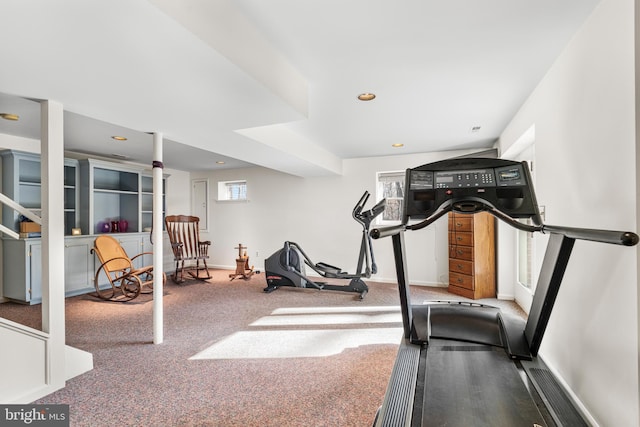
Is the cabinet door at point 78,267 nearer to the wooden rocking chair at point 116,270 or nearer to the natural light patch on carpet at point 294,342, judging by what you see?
the wooden rocking chair at point 116,270

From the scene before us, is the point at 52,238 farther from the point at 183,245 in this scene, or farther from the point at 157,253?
the point at 183,245

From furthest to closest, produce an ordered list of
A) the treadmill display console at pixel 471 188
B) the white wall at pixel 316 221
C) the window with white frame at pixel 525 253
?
the white wall at pixel 316 221 < the window with white frame at pixel 525 253 < the treadmill display console at pixel 471 188

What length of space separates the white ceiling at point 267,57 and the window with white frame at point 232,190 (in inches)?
146

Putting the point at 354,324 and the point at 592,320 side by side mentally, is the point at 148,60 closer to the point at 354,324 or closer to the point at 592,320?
the point at 592,320

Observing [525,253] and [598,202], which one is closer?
[598,202]

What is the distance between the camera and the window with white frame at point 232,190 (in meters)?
7.05

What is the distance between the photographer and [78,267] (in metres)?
4.75

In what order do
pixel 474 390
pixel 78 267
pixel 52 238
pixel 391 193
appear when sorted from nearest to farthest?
pixel 474 390
pixel 52 238
pixel 78 267
pixel 391 193

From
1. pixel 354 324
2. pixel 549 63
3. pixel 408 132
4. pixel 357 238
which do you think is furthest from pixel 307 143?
pixel 549 63

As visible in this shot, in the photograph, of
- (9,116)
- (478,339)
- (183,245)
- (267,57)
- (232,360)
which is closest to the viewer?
(478,339)

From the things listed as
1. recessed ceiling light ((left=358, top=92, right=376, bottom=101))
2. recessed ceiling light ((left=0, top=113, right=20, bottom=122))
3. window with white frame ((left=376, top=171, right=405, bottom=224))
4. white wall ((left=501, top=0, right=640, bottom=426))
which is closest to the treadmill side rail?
white wall ((left=501, top=0, right=640, bottom=426))

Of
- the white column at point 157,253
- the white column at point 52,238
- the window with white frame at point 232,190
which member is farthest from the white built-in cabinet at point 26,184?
the window with white frame at point 232,190

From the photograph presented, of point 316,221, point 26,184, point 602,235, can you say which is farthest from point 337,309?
point 26,184

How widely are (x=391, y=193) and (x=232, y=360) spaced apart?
4061 mm
